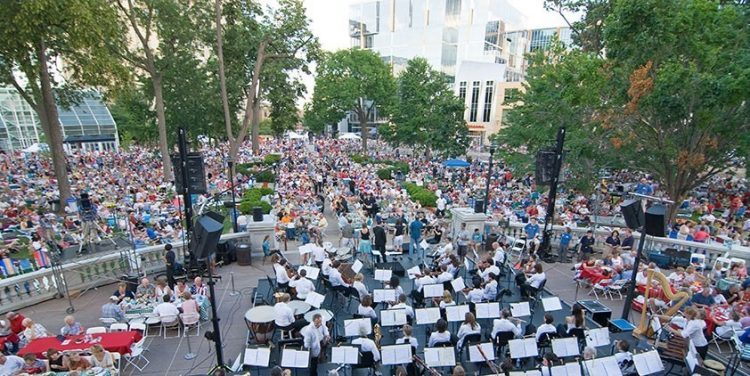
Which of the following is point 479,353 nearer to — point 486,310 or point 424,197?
point 486,310

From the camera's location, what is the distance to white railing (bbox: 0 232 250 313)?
10352mm

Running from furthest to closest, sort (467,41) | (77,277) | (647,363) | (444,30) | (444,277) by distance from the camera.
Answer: (444,30) < (467,41) < (77,277) < (444,277) < (647,363)

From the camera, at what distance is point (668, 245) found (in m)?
13.4

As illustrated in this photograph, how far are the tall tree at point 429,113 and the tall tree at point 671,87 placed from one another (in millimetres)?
21427

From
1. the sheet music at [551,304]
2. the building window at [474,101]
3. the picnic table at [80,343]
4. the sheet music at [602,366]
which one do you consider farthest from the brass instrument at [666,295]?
the building window at [474,101]

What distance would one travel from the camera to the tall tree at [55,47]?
13.7m

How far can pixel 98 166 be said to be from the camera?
34.0 metres

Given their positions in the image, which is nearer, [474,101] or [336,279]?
[336,279]

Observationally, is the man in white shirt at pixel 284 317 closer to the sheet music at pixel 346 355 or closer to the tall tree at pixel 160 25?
the sheet music at pixel 346 355

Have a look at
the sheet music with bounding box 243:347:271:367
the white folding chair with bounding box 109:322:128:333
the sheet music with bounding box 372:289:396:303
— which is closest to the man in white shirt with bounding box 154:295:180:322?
the white folding chair with bounding box 109:322:128:333

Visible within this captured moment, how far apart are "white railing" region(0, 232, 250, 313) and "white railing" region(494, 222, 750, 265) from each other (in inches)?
482

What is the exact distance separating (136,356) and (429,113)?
113 ft

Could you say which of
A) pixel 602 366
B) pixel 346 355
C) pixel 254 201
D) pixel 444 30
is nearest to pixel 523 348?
pixel 602 366

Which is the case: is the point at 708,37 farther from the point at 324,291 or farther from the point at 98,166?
the point at 98,166
